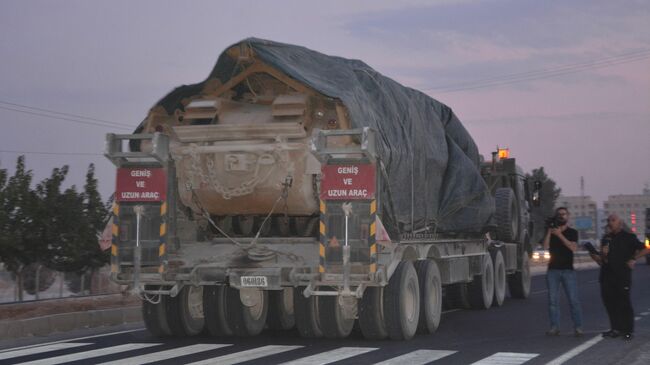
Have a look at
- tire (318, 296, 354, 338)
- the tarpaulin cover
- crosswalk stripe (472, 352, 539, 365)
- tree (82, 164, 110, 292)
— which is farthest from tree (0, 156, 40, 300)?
crosswalk stripe (472, 352, 539, 365)

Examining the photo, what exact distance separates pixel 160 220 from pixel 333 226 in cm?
258

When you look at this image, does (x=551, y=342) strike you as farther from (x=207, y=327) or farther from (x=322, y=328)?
(x=207, y=327)

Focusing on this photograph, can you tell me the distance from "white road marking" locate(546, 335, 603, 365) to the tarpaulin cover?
9.51ft

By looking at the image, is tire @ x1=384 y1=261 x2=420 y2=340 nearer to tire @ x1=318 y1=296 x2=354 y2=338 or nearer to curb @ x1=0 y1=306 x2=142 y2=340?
tire @ x1=318 y1=296 x2=354 y2=338

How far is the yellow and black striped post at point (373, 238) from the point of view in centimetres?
1139

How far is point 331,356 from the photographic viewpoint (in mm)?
10852

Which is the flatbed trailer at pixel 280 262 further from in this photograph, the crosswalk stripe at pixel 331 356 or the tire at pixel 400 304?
the crosswalk stripe at pixel 331 356

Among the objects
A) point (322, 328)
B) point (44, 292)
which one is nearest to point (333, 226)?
point (322, 328)

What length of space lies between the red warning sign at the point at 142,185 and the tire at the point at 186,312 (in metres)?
1.59

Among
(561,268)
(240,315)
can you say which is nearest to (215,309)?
(240,315)

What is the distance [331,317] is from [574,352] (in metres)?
3.34

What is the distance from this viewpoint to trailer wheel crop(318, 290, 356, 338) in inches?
491

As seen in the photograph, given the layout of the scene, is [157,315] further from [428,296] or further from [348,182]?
[428,296]

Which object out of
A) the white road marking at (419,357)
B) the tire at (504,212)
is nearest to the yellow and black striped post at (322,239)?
the white road marking at (419,357)
